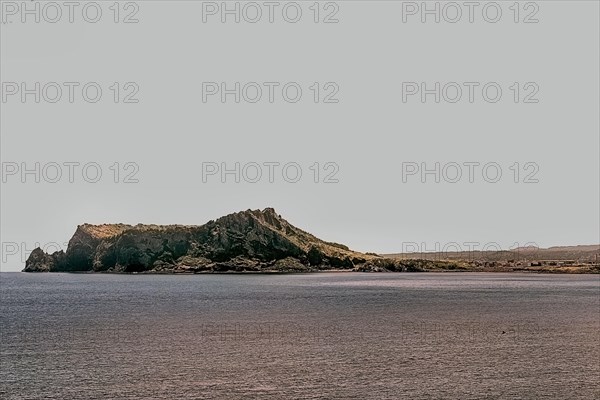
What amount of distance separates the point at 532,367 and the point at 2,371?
52.6 m

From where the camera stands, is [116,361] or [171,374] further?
[116,361]

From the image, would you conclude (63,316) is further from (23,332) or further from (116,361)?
(116,361)

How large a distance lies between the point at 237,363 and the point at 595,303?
114m

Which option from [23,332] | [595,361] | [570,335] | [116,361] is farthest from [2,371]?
[570,335]

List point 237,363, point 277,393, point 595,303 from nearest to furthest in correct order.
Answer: point 277,393 < point 237,363 < point 595,303

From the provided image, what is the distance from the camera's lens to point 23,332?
9425 centimetres

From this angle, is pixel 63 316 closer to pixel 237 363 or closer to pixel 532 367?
pixel 237 363

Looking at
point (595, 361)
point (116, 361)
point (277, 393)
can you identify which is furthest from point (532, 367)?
point (116, 361)

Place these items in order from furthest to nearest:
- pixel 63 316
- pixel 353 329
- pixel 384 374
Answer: pixel 63 316 < pixel 353 329 < pixel 384 374

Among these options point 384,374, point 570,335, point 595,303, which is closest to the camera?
point 384,374

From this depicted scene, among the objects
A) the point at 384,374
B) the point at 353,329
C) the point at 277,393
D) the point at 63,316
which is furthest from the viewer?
the point at 63,316

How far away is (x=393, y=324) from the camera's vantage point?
103 metres

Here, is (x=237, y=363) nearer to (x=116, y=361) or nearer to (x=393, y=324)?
(x=116, y=361)

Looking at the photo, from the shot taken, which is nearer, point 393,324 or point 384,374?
point 384,374
